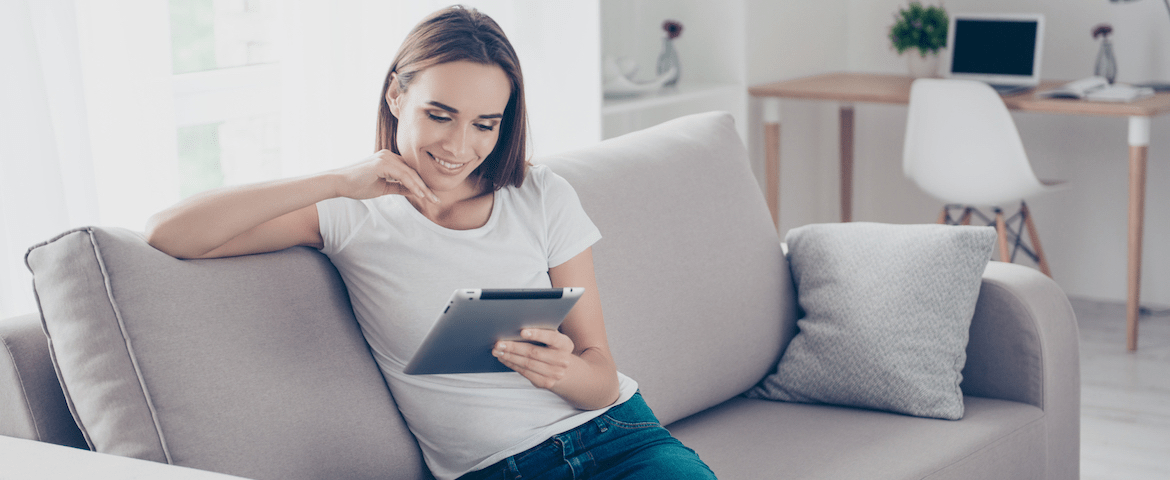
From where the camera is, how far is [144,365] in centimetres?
117

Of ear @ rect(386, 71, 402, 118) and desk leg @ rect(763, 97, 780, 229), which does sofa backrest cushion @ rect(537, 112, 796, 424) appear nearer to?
ear @ rect(386, 71, 402, 118)

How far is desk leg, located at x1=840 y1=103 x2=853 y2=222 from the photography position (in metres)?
3.87

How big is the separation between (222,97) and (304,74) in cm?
18

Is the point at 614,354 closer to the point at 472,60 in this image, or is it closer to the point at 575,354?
the point at 575,354

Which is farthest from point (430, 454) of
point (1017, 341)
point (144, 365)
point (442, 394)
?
point (1017, 341)

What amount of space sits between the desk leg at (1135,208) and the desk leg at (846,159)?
3.44ft

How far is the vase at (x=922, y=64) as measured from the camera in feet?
12.2

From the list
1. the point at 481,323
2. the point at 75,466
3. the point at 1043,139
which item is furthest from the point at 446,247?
the point at 1043,139

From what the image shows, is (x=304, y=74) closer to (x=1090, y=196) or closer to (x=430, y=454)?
(x=430, y=454)

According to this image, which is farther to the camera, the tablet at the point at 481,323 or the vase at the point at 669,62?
the vase at the point at 669,62

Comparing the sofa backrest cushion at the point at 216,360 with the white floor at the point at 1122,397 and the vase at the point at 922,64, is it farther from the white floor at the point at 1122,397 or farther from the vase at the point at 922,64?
the vase at the point at 922,64

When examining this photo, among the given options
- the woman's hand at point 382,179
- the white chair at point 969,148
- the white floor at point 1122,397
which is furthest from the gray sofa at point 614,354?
the white chair at point 969,148

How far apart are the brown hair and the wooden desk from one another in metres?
2.19

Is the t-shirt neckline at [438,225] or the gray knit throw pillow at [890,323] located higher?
the t-shirt neckline at [438,225]
